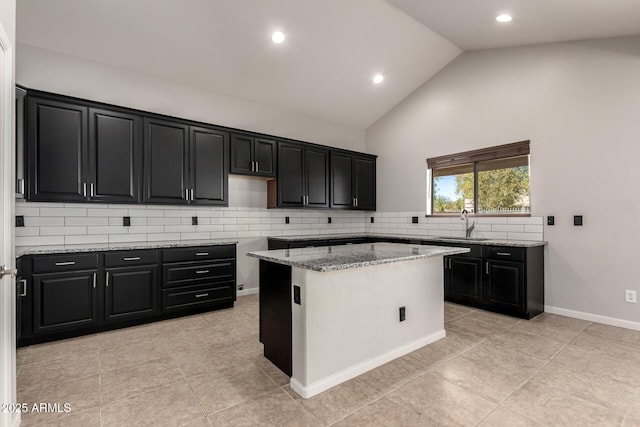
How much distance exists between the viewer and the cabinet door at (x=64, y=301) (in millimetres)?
2898

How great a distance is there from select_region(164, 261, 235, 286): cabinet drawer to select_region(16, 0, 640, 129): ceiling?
2.34m

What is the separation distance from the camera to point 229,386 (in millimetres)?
2211

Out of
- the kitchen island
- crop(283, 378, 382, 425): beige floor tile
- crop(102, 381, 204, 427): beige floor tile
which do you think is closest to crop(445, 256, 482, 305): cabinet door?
the kitchen island

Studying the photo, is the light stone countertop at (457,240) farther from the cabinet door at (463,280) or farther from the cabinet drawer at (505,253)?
the cabinet door at (463,280)

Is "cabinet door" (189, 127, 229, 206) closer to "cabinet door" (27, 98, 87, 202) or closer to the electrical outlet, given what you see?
"cabinet door" (27, 98, 87, 202)

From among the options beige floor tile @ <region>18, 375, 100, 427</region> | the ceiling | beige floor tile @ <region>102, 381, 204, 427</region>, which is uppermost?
the ceiling

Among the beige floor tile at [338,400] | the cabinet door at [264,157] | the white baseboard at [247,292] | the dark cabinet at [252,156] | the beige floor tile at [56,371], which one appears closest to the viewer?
the beige floor tile at [338,400]

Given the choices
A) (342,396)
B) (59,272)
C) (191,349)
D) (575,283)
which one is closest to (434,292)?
(342,396)

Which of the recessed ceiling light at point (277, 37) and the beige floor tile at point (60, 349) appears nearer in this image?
the beige floor tile at point (60, 349)

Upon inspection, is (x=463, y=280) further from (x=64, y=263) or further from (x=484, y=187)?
(x=64, y=263)

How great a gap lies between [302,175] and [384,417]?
12.0ft

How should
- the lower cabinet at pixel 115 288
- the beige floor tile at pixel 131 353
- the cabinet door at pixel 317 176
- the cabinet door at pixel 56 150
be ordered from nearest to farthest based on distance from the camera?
1. the beige floor tile at pixel 131 353
2. the lower cabinet at pixel 115 288
3. the cabinet door at pixel 56 150
4. the cabinet door at pixel 317 176

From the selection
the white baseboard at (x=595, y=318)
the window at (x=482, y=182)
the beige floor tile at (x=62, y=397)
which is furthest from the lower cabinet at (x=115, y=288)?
the white baseboard at (x=595, y=318)

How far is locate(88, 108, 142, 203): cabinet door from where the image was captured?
3293 mm
